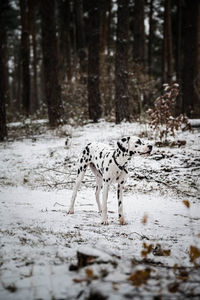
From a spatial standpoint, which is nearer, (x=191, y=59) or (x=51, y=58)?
(x=191, y=59)

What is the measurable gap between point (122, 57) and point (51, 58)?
3.92 metres

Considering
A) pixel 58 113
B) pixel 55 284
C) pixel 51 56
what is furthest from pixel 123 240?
pixel 51 56

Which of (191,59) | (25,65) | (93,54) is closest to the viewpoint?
(191,59)

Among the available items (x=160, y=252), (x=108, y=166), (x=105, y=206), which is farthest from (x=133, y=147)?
(x=160, y=252)

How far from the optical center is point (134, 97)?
51.3 feet

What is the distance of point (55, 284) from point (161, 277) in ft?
2.99

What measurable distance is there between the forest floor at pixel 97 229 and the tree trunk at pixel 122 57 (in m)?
2.54

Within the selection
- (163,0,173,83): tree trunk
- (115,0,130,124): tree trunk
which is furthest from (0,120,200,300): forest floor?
(163,0,173,83): tree trunk

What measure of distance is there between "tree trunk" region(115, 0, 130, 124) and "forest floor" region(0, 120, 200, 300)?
254 centimetres

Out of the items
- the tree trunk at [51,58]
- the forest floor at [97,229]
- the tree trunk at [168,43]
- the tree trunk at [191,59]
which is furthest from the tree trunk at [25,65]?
the tree trunk at [191,59]

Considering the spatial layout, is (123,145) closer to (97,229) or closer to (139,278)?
(97,229)

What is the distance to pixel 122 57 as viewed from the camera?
469 inches

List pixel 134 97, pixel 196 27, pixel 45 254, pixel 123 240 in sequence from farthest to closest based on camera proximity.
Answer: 1. pixel 134 97
2. pixel 196 27
3. pixel 123 240
4. pixel 45 254

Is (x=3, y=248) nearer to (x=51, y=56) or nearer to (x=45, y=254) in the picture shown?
(x=45, y=254)
